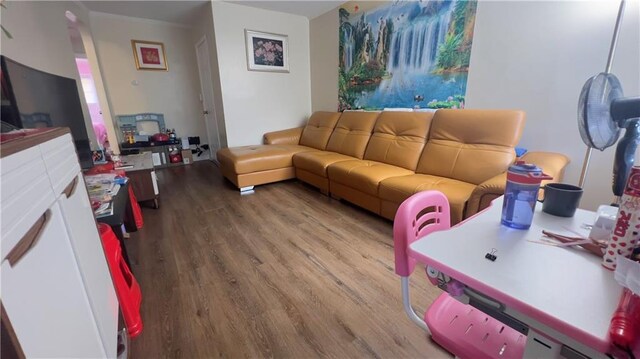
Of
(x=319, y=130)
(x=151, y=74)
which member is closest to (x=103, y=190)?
(x=319, y=130)

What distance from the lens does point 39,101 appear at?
1.49 meters

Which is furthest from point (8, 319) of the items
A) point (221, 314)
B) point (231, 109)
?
point (231, 109)

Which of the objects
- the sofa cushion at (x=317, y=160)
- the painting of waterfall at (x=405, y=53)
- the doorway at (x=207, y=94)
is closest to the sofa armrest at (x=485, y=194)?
the painting of waterfall at (x=405, y=53)

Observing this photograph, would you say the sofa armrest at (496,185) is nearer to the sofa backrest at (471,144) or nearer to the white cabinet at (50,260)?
the sofa backrest at (471,144)

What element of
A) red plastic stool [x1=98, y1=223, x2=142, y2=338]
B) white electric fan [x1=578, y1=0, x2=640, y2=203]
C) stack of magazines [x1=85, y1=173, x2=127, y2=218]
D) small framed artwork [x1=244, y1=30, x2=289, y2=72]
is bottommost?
red plastic stool [x1=98, y1=223, x2=142, y2=338]

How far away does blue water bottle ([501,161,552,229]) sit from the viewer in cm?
76

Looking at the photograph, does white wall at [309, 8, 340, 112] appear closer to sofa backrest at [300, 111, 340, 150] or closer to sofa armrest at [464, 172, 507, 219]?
sofa backrest at [300, 111, 340, 150]

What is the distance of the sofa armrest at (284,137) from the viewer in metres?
4.02

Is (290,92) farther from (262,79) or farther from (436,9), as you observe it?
(436,9)

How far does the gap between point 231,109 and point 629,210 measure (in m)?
3.97

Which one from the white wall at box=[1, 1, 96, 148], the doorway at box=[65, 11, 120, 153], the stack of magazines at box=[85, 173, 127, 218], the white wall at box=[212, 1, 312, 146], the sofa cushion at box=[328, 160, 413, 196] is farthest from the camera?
the doorway at box=[65, 11, 120, 153]

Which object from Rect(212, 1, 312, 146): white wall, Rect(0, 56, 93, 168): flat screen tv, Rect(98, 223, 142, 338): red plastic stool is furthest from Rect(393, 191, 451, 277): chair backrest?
Rect(212, 1, 312, 146): white wall

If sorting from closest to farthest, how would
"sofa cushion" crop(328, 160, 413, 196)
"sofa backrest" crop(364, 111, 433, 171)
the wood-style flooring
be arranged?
the wood-style flooring < "sofa cushion" crop(328, 160, 413, 196) < "sofa backrest" crop(364, 111, 433, 171)

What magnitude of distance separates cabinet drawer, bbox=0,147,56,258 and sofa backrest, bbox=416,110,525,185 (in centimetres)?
241
